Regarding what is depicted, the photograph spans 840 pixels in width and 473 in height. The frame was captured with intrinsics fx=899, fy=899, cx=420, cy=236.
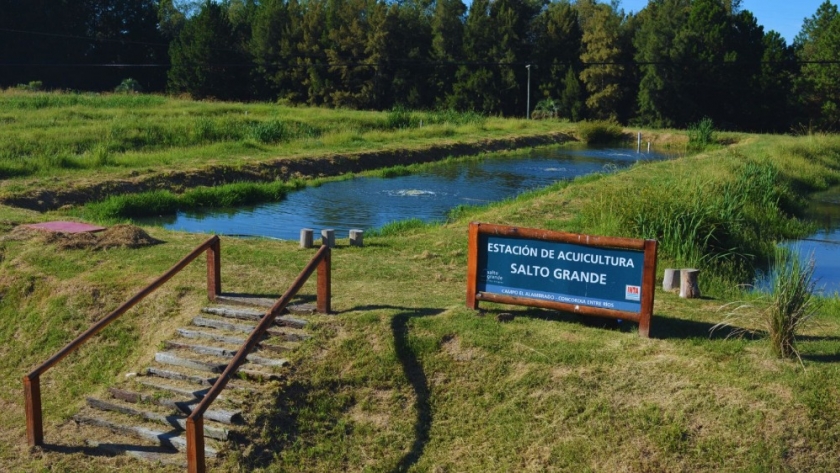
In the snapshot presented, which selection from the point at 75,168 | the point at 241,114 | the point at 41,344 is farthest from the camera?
the point at 241,114

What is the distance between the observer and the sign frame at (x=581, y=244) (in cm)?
819

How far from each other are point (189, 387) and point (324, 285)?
1.65 m

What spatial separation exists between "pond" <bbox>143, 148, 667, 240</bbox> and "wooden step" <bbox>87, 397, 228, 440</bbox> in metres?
7.40

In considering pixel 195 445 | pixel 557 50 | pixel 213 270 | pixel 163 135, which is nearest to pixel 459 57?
pixel 557 50

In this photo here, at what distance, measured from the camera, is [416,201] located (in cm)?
2147

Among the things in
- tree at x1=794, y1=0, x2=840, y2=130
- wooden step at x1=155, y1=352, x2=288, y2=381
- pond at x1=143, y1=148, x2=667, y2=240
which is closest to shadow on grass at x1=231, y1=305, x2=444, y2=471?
wooden step at x1=155, y1=352, x2=288, y2=381

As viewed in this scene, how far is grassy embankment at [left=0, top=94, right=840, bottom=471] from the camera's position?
23.5ft

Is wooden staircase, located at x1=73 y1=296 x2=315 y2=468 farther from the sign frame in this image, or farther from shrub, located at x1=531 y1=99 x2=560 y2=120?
shrub, located at x1=531 y1=99 x2=560 y2=120

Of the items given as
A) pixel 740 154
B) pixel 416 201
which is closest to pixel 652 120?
pixel 740 154

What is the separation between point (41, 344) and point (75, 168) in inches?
449

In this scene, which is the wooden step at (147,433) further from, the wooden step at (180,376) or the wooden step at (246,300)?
the wooden step at (246,300)

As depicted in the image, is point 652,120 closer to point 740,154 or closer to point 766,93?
point 766,93

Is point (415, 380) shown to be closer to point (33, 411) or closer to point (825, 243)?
point (33, 411)

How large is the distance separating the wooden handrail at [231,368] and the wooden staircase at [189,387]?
0.34m
